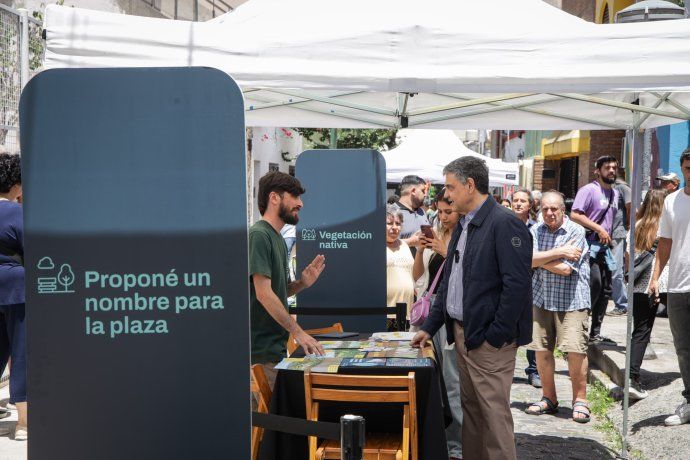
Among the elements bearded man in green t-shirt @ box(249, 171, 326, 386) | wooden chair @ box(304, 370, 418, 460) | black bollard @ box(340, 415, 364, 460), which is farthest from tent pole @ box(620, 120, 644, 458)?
black bollard @ box(340, 415, 364, 460)

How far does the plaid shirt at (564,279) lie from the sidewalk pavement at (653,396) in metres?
1.01

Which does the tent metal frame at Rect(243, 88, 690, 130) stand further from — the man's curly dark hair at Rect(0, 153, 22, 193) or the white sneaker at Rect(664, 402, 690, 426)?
the white sneaker at Rect(664, 402, 690, 426)

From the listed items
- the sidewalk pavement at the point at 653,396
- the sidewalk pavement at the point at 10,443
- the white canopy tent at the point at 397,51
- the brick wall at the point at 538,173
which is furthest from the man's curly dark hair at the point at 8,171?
the brick wall at the point at 538,173

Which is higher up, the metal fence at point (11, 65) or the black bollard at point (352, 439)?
the metal fence at point (11, 65)

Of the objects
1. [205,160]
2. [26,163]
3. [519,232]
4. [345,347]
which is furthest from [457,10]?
[26,163]

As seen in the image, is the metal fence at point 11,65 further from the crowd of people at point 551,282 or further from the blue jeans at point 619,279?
the blue jeans at point 619,279

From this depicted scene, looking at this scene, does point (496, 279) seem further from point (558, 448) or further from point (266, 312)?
point (558, 448)

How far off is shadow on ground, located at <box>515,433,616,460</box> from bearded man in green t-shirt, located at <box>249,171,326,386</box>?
96.3 inches

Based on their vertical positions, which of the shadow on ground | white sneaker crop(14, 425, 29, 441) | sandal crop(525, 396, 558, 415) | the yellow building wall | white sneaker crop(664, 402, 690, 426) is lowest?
the shadow on ground

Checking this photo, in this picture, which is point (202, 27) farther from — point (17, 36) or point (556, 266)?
point (17, 36)

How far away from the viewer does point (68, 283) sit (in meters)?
2.61

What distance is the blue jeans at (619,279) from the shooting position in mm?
9891

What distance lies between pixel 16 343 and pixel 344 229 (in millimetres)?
2712

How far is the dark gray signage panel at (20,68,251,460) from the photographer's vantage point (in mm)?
2590
